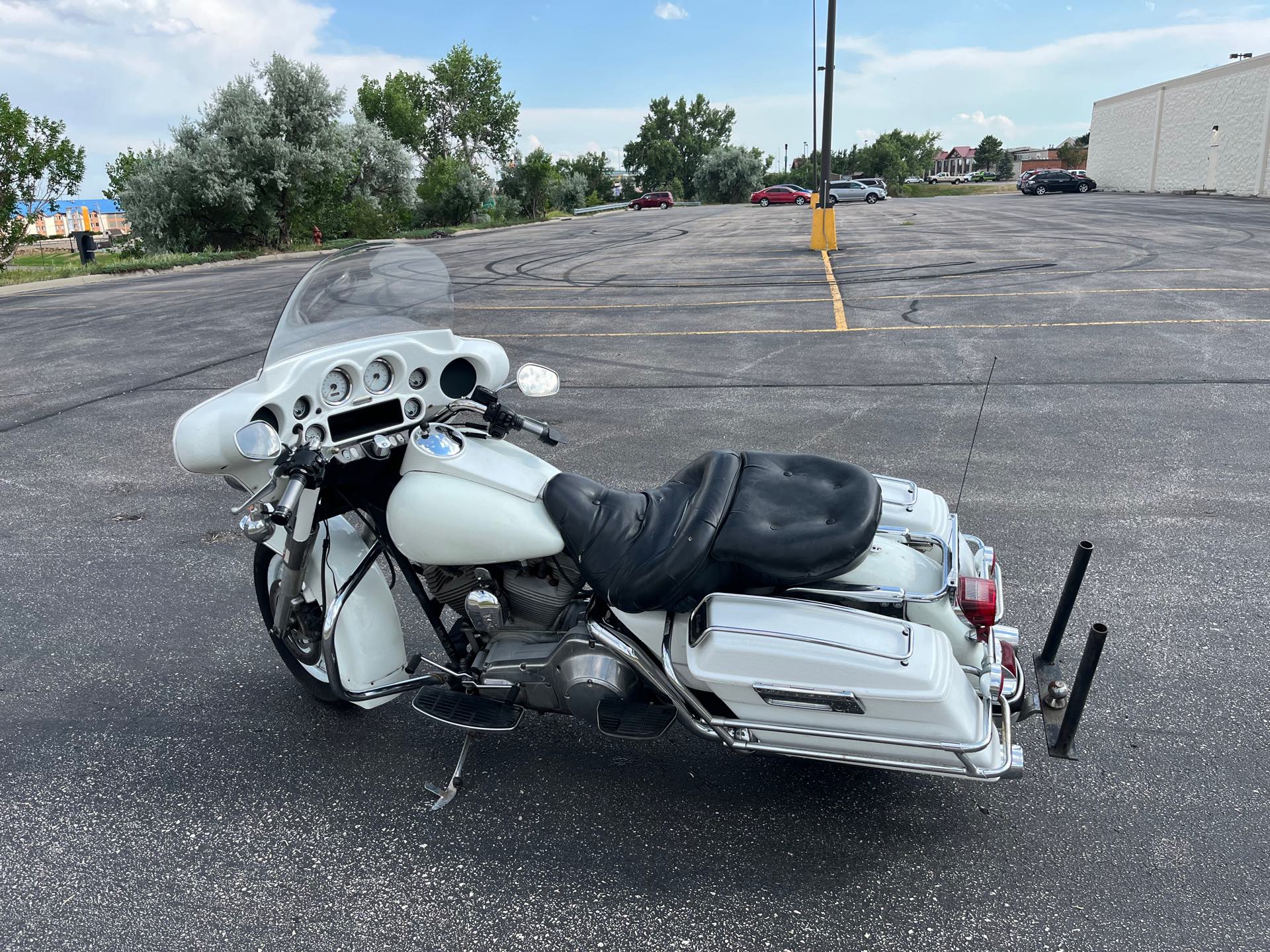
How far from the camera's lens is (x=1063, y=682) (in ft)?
9.56

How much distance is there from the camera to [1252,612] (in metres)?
4.06

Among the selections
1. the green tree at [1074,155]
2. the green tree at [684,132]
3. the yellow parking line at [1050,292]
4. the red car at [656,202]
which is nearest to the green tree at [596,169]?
the green tree at [684,132]

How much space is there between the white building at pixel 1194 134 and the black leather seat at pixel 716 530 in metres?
43.2

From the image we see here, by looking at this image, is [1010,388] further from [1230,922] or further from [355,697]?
[355,697]

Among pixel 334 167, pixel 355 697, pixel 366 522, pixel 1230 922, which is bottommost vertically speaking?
pixel 1230 922

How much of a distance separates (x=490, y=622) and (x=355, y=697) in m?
0.61

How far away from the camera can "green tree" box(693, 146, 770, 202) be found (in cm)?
7106

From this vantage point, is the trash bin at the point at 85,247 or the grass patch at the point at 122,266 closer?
the grass patch at the point at 122,266

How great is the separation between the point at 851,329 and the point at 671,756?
857 cm

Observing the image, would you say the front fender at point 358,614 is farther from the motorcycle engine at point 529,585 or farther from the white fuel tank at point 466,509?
the white fuel tank at point 466,509

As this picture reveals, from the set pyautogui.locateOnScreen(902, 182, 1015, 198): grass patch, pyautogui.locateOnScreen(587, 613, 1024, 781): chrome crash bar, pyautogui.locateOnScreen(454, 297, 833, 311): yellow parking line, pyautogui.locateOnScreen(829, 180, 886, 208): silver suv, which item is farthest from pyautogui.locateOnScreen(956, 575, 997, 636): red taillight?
pyautogui.locateOnScreen(902, 182, 1015, 198): grass patch

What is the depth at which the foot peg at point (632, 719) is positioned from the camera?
9.35 ft

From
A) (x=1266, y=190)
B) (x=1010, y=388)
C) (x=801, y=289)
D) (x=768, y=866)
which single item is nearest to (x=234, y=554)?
(x=768, y=866)

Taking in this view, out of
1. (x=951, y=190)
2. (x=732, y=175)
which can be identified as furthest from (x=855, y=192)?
(x=951, y=190)
